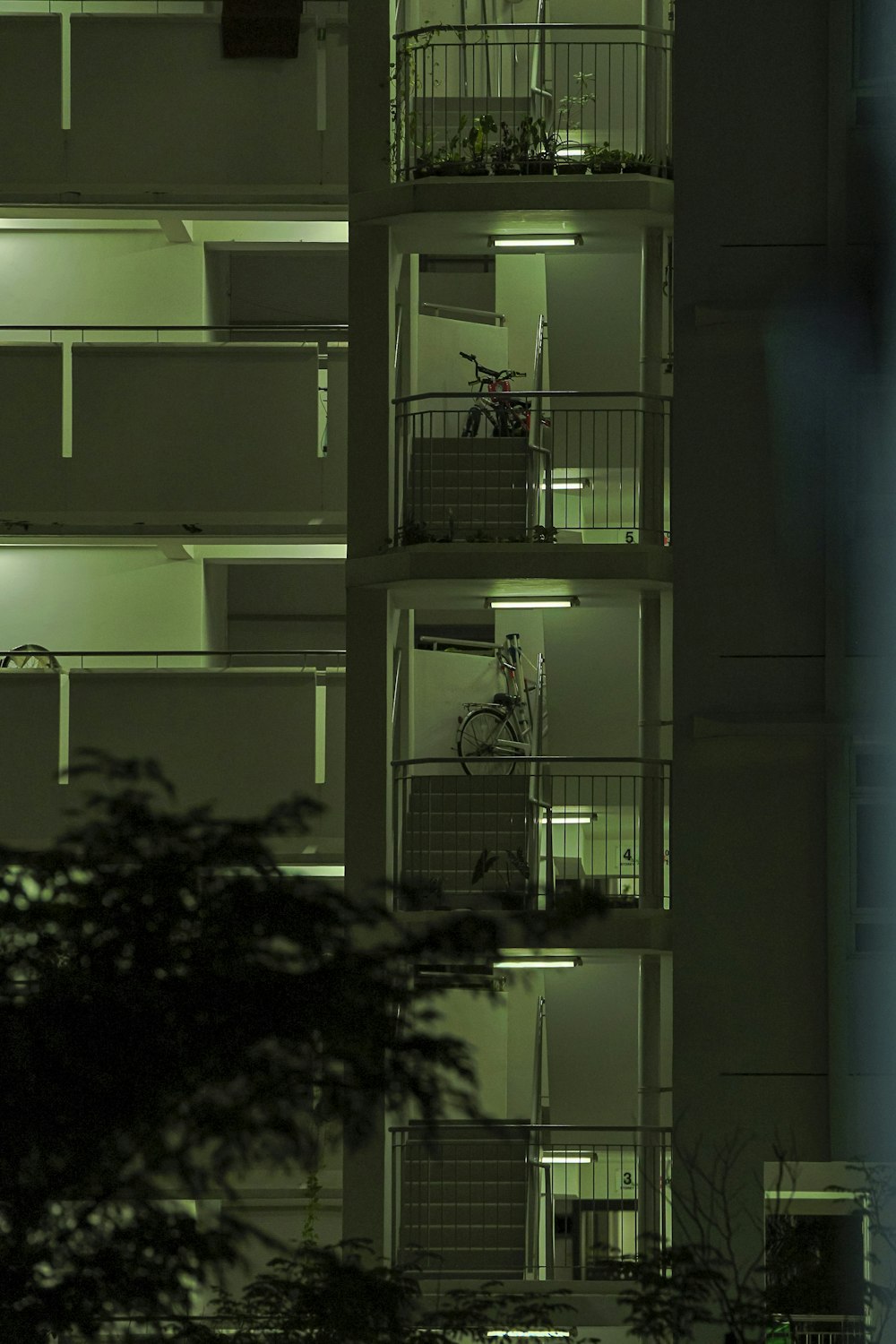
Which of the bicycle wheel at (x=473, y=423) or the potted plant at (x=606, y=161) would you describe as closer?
the potted plant at (x=606, y=161)

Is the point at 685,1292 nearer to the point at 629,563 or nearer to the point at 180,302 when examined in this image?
the point at 629,563

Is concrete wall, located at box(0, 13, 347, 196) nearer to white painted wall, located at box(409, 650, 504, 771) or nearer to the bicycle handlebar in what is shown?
the bicycle handlebar

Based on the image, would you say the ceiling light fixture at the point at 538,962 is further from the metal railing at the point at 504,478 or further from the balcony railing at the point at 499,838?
the metal railing at the point at 504,478

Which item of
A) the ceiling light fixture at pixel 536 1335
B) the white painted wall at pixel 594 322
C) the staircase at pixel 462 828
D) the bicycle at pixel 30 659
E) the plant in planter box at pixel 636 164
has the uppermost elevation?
the plant in planter box at pixel 636 164

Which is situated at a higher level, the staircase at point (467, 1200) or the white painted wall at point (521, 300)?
the white painted wall at point (521, 300)

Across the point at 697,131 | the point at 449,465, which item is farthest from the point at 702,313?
the point at 449,465

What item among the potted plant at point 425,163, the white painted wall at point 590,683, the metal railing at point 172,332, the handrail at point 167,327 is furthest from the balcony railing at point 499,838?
the potted plant at point 425,163

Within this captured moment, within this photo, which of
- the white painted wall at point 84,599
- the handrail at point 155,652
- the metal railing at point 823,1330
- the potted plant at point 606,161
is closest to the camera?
the metal railing at point 823,1330

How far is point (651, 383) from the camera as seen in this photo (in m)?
11.4

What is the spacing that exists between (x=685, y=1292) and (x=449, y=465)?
14.5ft

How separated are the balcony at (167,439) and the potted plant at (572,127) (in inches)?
63.6

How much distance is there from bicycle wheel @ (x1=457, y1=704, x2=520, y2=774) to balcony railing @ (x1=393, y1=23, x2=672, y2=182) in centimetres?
285

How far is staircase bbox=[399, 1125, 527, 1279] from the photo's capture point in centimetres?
1065

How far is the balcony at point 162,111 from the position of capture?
39.5 feet
